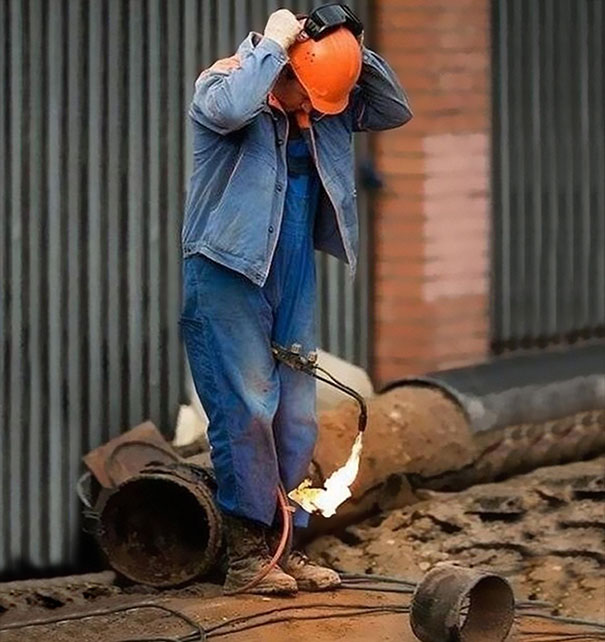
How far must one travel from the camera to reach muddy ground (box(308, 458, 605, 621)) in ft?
25.2

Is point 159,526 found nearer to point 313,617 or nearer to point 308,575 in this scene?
point 308,575

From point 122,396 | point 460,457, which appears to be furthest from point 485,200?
point 122,396

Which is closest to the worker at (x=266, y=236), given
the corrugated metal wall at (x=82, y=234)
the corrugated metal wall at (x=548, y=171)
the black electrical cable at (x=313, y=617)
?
the black electrical cable at (x=313, y=617)

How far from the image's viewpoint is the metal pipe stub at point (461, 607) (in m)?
6.26

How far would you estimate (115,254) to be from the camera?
28.6ft

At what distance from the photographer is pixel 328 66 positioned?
6.65m

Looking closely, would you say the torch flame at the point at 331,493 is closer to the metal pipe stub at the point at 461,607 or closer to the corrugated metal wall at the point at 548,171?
the metal pipe stub at the point at 461,607

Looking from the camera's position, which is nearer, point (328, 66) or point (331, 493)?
point (328, 66)

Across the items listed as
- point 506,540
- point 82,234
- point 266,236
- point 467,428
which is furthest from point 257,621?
point 82,234

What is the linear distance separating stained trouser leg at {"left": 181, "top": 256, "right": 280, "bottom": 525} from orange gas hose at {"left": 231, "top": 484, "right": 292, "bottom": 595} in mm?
57

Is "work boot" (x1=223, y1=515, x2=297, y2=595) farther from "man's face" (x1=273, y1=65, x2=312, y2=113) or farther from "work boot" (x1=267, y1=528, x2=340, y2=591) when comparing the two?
"man's face" (x1=273, y1=65, x2=312, y2=113)

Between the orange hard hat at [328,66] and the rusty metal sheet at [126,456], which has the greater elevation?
the orange hard hat at [328,66]

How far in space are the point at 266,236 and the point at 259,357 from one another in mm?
469

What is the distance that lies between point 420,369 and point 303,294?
2.81m
